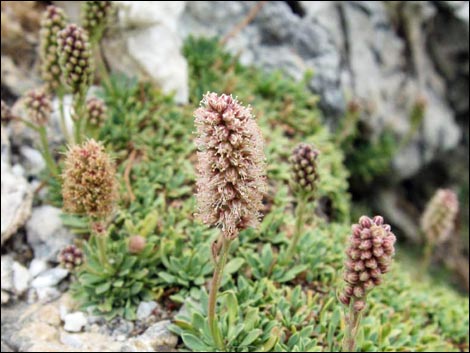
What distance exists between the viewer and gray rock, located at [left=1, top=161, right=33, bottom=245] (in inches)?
187

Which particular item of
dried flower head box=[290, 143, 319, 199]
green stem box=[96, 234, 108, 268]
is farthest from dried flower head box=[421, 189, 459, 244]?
green stem box=[96, 234, 108, 268]

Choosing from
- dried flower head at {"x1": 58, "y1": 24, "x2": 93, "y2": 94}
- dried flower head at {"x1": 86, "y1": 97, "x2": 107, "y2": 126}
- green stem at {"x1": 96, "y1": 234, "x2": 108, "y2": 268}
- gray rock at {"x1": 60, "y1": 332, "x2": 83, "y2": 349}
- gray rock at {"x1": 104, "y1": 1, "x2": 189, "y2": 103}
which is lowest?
gray rock at {"x1": 60, "y1": 332, "x2": 83, "y2": 349}

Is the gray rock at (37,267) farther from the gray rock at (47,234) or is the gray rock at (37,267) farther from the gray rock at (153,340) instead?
the gray rock at (153,340)

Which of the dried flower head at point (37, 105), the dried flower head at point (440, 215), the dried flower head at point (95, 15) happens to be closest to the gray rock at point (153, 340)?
the dried flower head at point (37, 105)

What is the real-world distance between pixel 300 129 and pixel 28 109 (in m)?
2.81

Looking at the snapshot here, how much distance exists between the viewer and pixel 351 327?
3.49m

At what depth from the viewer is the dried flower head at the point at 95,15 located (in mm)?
5035

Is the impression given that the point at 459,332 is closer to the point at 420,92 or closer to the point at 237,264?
the point at 237,264

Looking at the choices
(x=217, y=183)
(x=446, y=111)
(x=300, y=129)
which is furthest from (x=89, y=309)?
(x=446, y=111)

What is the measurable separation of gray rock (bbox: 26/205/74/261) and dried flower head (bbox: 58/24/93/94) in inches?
44.6

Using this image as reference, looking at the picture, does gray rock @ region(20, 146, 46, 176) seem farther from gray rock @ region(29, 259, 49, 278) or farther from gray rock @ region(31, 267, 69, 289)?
gray rock @ region(31, 267, 69, 289)

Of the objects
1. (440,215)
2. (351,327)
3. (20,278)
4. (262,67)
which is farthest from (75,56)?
(440,215)

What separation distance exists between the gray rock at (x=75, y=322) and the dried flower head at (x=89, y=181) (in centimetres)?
85

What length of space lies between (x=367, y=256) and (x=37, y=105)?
9.01 ft
